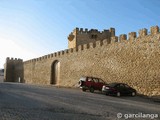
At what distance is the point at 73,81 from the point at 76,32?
35.0 ft

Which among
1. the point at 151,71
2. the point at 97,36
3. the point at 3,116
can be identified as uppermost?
the point at 97,36

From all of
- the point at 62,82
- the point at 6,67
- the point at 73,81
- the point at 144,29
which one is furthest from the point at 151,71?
the point at 6,67

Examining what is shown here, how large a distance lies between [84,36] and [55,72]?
7.47 m

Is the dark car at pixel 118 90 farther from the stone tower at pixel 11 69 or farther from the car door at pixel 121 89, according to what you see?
the stone tower at pixel 11 69

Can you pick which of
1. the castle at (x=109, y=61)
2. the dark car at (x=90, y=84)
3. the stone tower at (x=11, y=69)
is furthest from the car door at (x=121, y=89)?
the stone tower at (x=11, y=69)

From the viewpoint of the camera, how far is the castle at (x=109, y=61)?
1864 cm

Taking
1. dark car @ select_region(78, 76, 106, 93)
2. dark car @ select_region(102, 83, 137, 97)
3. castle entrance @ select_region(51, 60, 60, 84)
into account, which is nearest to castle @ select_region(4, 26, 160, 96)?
castle entrance @ select_region(51, 60, 60, 84)

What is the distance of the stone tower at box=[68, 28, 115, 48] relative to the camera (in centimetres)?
3709

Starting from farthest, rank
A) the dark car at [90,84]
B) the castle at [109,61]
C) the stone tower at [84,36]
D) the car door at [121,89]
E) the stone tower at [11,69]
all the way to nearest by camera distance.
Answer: the stone tower at [11,69]
the stone tower at [84,36]
the dark car at [90,84]
the castle at [109,61]
the car door at [121,89]

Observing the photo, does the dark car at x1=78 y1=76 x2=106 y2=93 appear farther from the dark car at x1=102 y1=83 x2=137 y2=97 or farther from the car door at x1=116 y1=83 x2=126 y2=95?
the car door at x1=116 y1=83 x2=126 y2=95

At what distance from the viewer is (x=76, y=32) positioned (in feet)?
121

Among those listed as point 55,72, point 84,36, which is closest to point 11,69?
point 55,72

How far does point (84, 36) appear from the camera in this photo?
124 feet

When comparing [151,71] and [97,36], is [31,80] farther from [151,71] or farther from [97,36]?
[151,71]
